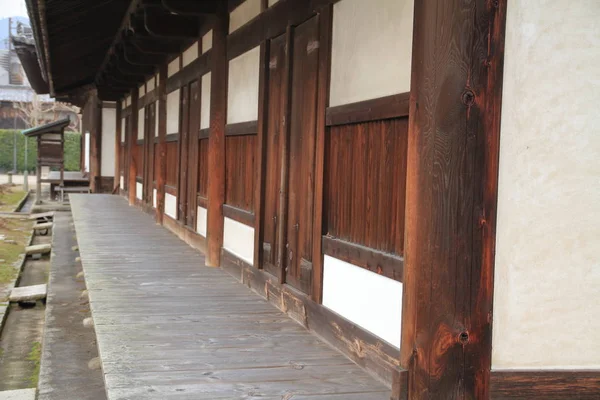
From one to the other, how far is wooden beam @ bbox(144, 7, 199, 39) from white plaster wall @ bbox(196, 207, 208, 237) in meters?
1.91

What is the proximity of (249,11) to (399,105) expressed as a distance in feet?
10.4

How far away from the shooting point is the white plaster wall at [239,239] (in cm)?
588

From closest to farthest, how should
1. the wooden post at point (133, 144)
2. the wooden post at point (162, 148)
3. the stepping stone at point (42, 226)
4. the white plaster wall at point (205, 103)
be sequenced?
the white plaster wall at point (205, 103) < the wooden post at point (162, 148) < the wooden post at point (133, 144) < the stepping stone at point (42, 226)

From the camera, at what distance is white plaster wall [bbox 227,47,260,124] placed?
19.1 ft

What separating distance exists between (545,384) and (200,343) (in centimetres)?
190

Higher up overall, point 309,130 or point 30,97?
point 30,97

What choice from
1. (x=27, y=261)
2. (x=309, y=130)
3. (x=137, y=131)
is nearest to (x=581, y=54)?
(x=309, y=130)

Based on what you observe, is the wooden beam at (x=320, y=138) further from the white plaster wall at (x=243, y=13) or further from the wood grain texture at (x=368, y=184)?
the white plaster wall at (x=243, y=13)

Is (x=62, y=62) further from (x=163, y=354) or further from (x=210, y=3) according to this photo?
(x=163, y=354)

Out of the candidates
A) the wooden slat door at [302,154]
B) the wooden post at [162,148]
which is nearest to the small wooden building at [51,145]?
the wooden post at [162,148]

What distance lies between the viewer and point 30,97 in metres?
45.3

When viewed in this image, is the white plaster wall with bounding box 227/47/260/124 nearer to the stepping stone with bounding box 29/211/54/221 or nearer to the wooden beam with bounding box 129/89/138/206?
the wooden beam with bounding box 129/89/138/206

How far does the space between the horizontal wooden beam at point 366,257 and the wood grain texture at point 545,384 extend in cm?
65

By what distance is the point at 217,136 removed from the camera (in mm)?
6719
